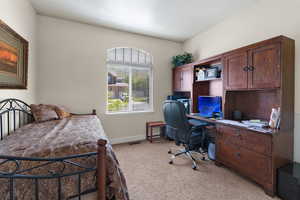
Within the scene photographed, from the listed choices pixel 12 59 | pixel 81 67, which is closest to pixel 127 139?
pixel 81 67

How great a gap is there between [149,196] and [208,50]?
3.17 metres

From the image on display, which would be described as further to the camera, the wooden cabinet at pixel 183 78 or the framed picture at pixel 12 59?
the wooden cabinet at pixel 183 78

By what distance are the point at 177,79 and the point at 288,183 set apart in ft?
9.36

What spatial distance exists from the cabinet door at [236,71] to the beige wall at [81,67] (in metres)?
2.01

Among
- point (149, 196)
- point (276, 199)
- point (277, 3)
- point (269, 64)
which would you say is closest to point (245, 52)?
point (269, 64)

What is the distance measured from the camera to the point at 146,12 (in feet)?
8.86

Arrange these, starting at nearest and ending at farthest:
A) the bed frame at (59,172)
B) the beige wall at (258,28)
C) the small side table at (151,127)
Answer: the bed frame at (59,172)
the beige wall at (258,28)
the small side table at (151,127)

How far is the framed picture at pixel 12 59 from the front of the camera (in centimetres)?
174

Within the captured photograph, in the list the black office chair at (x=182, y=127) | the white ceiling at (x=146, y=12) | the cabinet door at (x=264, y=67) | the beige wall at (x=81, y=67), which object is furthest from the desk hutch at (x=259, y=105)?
the beige wall at (x=81, y=67)

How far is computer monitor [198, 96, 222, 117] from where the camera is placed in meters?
2.81

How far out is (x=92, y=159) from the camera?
1116 mm

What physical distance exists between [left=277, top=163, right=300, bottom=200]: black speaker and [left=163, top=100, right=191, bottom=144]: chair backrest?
1.18 metres

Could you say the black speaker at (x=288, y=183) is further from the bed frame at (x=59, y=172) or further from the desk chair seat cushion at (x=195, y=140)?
the bed frame at (x=59, y=172)

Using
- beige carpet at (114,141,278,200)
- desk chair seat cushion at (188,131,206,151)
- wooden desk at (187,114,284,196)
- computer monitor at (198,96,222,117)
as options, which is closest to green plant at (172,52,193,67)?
computer monitor at (198,96,222,117)
